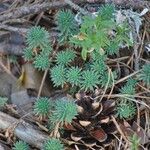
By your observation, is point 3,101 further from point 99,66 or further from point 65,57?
point 99,66

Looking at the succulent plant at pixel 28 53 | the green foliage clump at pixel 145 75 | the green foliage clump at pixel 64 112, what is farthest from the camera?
the succulent plant at pixel 28 53

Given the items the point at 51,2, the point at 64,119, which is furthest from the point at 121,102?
the point at 51,2

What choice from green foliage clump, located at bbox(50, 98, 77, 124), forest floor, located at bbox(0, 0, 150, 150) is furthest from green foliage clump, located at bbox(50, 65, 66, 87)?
green foliage clump, located at bbox(50, 98, 77, 124)

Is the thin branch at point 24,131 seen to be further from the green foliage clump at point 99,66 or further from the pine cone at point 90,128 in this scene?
the green foliage clump at point 99,66

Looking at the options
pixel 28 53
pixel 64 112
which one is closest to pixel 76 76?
pixel 64 112

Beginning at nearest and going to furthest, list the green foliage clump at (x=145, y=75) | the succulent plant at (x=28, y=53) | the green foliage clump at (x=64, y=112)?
the green foliage clump at (x=64, y=112)
the green foliage clump at (x=145, y=75)
the succulent plant at (x=28, y=53)

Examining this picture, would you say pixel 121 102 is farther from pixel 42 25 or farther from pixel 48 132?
pixel 42 25

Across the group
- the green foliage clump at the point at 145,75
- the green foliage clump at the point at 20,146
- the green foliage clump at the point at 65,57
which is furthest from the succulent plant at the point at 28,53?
the green foliage clump at the point at 145,75
